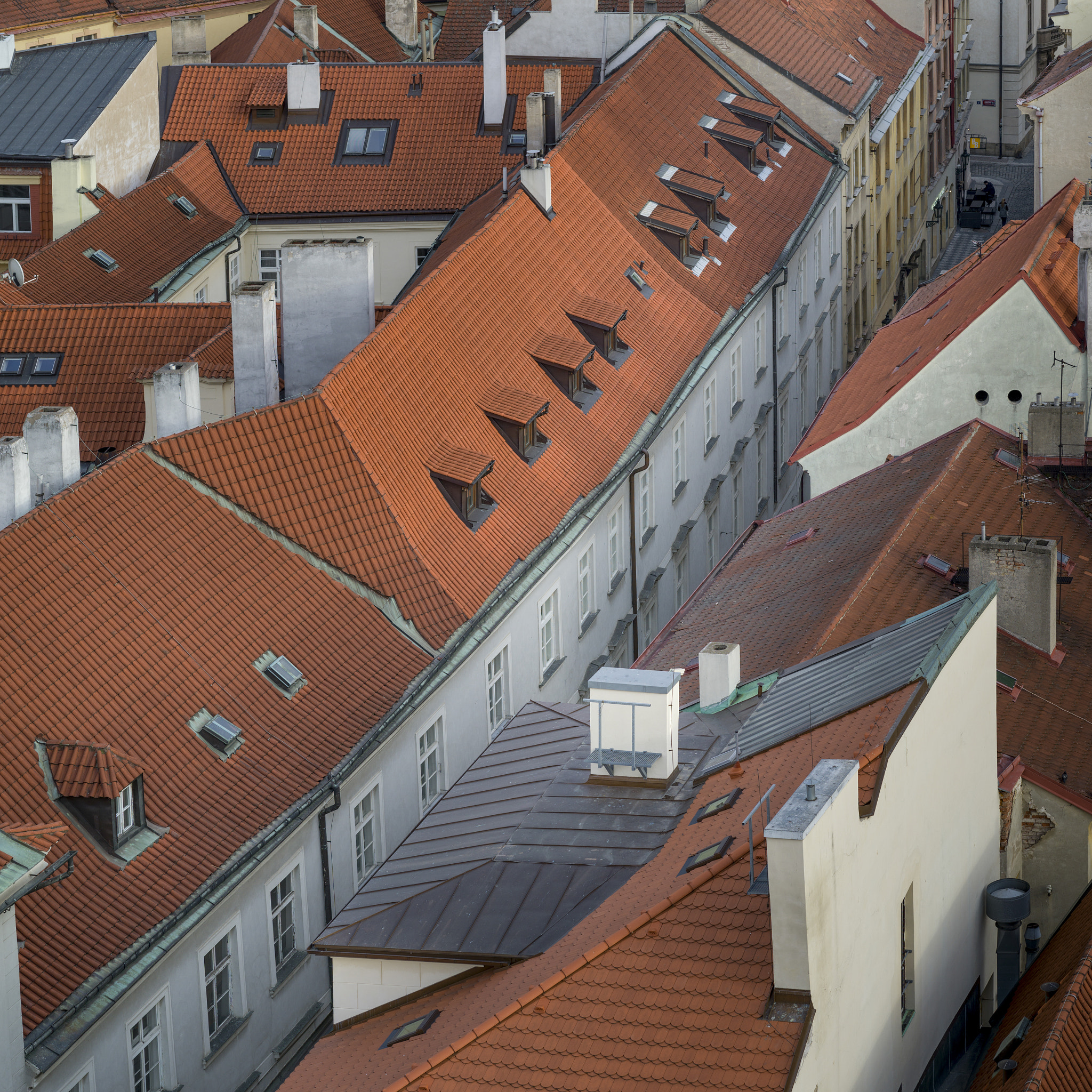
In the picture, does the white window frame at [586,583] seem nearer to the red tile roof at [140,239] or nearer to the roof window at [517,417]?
the roof window at [517,417]

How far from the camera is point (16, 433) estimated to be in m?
50.7

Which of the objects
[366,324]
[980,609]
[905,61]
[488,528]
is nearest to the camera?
[980,609]

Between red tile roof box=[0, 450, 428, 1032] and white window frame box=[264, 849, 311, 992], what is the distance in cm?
104

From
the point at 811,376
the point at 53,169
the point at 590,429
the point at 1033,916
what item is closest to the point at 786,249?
the point at 811,376

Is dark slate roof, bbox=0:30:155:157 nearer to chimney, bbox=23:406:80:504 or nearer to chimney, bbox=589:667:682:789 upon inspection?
chimney, bbox=23:406:80:504

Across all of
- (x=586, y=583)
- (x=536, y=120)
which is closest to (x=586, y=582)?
(x=586, y=583)

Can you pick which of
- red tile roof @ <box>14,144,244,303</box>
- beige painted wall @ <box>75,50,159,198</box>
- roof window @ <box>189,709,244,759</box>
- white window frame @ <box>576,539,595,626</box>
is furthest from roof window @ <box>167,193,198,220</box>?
roof window @ <box>189,709,244,759</box>

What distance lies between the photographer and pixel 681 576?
54906mm

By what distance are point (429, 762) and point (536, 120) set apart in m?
30.4

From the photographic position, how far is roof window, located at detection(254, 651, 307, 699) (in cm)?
3775

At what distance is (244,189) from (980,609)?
154 feet

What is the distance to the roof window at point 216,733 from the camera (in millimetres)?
35938

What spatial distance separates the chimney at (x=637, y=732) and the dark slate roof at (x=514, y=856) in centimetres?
19

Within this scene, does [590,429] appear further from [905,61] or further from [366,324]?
[905,61]
